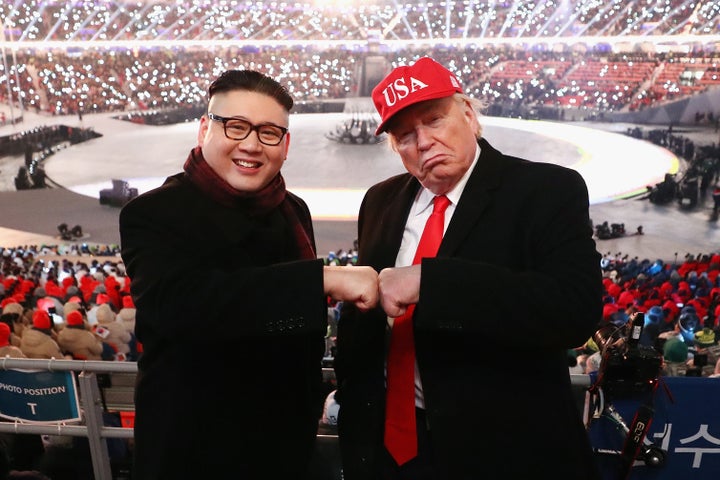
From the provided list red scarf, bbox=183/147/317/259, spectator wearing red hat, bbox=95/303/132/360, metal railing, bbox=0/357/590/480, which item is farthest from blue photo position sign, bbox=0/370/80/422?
spectator wearing red hat, bbox=95/303/132/360

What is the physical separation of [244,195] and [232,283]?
33cm

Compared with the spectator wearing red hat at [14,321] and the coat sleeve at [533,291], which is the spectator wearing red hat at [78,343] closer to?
the spectator wearing red hat at [14,321]

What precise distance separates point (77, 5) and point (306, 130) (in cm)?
839

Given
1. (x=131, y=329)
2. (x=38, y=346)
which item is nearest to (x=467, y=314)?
(x=38, y=346)

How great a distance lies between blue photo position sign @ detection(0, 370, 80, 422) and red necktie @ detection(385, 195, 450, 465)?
133 cm

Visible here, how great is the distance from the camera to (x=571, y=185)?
125 cm

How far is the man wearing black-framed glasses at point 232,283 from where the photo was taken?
3.65ft

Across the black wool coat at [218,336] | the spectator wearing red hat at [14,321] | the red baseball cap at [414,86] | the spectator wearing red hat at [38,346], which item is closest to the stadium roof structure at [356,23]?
the spectator wearing red hat at [14,321]

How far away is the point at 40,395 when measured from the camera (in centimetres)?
208

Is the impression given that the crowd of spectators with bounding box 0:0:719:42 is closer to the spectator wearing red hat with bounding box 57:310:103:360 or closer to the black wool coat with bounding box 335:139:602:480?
the spectator wearing red hat with bounding box 57:310:103:360

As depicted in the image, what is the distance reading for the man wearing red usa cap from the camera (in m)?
A: 1.09

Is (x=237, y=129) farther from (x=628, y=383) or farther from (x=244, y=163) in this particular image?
(x=628, y=383)

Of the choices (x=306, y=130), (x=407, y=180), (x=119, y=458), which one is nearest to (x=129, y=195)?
(x=306, y=130)

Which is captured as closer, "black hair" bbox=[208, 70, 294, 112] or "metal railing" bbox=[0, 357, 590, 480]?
"black hair" bbox=[208, 70, 294, 112]
